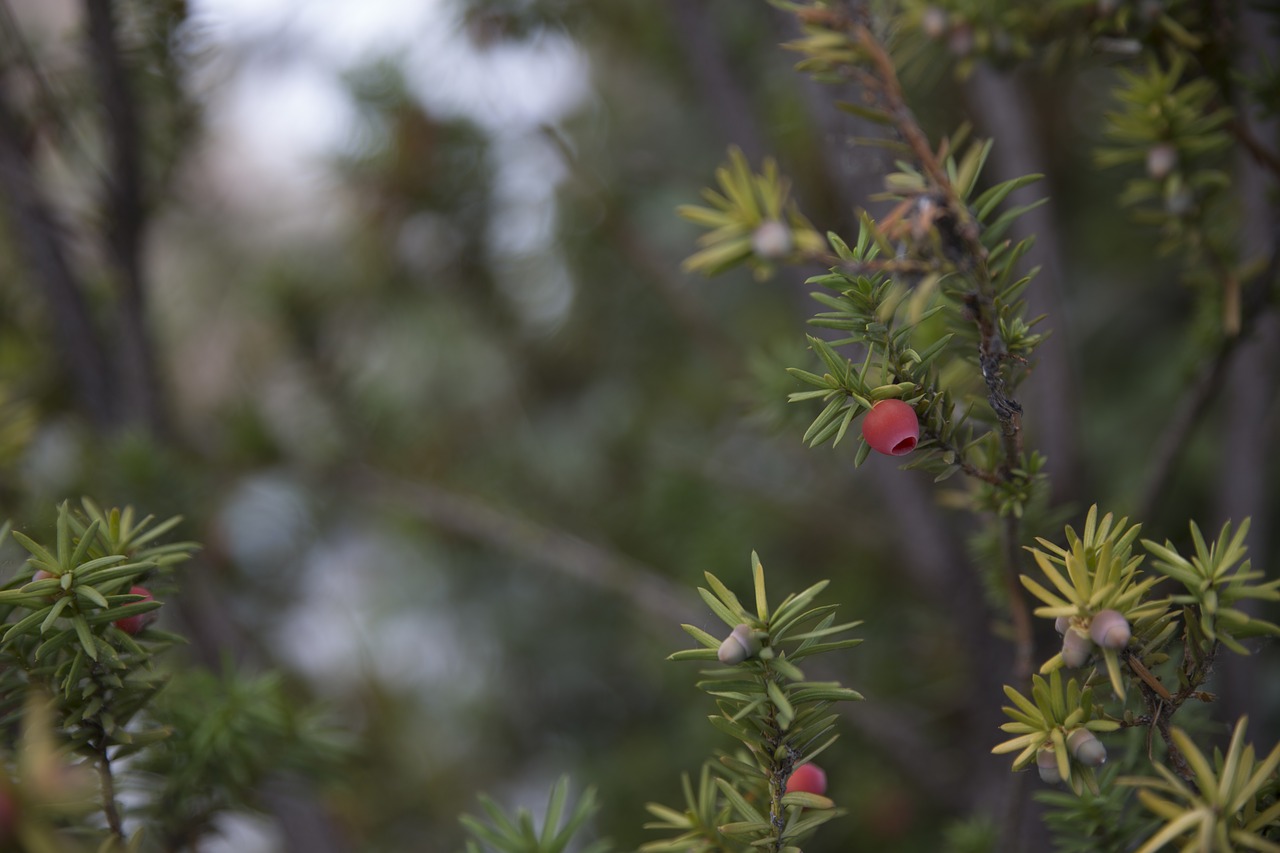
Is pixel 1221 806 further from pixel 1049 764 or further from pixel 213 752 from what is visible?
pixel 213 752

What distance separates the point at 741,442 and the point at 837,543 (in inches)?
7.9

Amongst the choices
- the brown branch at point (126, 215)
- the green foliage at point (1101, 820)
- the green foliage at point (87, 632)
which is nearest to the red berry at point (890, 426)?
the green foliage at point (1101, 820)

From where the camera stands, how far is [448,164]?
90 centimetres

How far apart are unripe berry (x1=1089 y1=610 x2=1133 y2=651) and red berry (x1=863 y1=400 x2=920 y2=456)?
0.08 metres

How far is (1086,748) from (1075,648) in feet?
0.11

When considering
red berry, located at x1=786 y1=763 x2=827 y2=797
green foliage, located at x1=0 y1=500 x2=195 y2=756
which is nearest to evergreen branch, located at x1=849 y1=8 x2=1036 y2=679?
red berry, located at x1=786 y1=763 x2=827 y2=797

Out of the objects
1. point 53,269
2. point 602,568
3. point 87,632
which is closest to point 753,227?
point 87,632

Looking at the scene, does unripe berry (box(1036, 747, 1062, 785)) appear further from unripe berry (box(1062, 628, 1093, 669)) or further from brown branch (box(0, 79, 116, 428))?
brown branch (box(0, 79, 116, 428))

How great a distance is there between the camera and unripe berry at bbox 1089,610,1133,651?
0.29m

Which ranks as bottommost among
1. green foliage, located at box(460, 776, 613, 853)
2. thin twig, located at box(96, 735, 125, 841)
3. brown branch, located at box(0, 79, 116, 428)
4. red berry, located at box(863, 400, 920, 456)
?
green foliage, located at box(460, 776, 613, 853)

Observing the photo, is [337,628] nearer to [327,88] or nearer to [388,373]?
[388,373]

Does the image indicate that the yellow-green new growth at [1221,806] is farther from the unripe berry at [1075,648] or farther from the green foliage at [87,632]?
the green foliage at [87,632]

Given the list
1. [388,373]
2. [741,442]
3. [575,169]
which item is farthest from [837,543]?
[388,373]

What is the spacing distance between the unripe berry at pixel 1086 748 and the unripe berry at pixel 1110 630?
3cm
